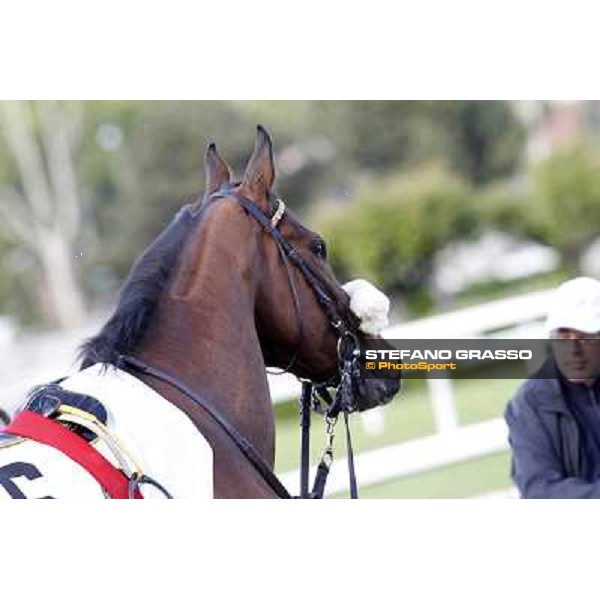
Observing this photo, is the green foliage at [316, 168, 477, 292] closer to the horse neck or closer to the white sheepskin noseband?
the white sheepskin noseband

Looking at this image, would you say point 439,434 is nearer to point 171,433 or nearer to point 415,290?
point 415,290

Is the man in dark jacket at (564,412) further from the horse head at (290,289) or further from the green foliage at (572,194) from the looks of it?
the horse head at (290,289)

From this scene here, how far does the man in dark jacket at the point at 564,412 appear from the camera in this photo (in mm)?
3037

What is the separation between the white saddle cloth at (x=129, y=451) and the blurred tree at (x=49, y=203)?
3.11ft

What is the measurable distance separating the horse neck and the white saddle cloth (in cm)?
15

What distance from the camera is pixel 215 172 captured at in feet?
9.50

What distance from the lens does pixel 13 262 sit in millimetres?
3496

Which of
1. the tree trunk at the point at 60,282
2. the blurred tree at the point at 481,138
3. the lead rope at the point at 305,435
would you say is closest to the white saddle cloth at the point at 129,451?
the lead rope at the point at 305,435

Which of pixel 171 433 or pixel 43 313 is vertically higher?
pixel 43 313

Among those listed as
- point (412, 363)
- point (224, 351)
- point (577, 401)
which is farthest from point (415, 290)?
point (224, 351)

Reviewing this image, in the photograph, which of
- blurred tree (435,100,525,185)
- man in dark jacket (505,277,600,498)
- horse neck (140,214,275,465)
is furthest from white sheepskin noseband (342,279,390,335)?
blurred tree (435,100,525,185)

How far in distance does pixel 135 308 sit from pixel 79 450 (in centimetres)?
41

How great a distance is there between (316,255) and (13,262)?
3.63 feet
